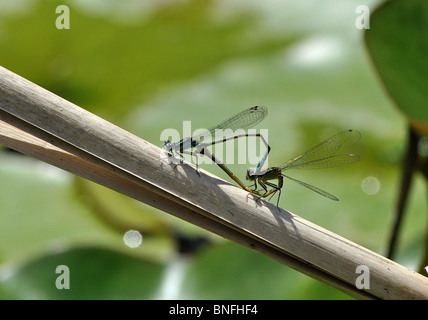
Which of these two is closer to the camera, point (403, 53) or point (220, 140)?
point (403, 53)

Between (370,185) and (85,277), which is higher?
(370,185)

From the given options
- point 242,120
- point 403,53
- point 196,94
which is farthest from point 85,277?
point 403,53

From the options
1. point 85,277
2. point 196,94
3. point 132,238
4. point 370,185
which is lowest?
point 85,277

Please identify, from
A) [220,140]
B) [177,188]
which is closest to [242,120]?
[220,140]

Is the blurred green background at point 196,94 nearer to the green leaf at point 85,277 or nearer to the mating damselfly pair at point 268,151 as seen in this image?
the green leaf at point 85,277

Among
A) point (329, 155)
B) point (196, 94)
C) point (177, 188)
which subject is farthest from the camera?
point (196, 94)

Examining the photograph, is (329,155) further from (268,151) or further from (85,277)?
(85,277)

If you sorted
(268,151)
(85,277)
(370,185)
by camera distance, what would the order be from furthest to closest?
1. (370,185)
2. (85,277)
3. (268,151)

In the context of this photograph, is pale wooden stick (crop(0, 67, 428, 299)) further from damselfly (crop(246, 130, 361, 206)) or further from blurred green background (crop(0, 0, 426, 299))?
blurred green background (crop(0, 0, 426, 299))

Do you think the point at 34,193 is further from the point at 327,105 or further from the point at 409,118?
the point at 409,118
